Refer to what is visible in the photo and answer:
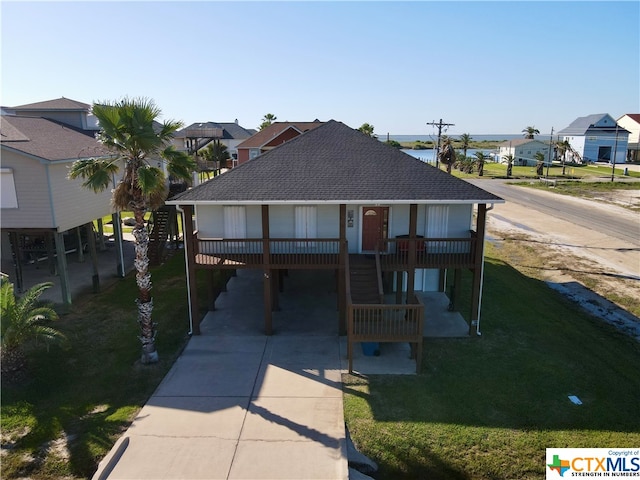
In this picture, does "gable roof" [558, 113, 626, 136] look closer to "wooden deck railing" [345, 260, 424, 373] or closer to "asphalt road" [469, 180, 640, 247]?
"asphalt road" [469, 180, 640, 247]

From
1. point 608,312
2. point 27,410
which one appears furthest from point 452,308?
point 27,410

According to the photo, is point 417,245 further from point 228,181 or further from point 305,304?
point 228,181

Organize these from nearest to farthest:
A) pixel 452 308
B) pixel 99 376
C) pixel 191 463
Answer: pixel 191 463 → pixel 99 376 → pixel 452 308

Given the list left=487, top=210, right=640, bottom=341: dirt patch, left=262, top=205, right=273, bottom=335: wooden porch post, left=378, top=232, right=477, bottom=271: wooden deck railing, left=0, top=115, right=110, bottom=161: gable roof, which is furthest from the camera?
left=487, top=210, right=640, bottom=341: dirt patch

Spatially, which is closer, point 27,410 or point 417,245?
point 27,410

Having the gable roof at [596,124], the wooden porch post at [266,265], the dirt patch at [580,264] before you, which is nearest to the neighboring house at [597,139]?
the gable roof at [596,124]

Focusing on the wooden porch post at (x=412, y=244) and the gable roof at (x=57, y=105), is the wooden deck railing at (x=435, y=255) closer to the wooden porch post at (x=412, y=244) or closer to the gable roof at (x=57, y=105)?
the wooden porch post at (x=412, y=244)

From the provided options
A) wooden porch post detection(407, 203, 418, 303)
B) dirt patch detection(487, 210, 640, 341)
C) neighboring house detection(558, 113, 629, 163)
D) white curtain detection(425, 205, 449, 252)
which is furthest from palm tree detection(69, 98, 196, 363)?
neighboring house detection(558, 113, 629, 163)

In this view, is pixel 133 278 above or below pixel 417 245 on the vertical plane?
below
